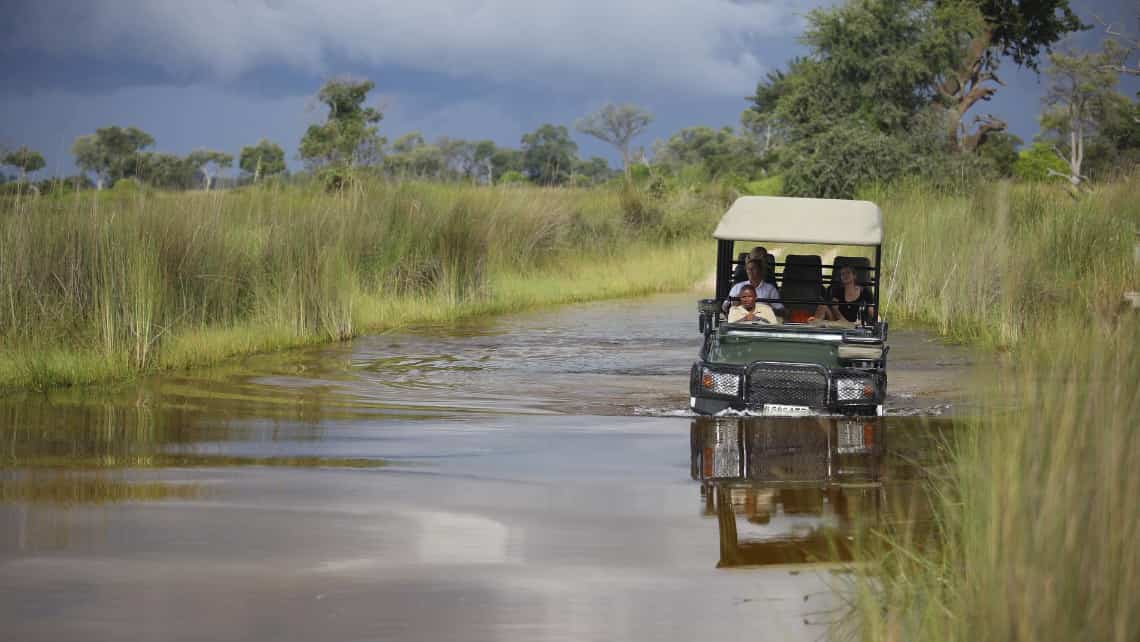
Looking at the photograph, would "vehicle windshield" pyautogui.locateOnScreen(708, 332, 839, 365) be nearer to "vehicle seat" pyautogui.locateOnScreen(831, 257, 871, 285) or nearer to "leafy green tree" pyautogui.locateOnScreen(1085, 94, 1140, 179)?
"vehicle seat" pyautogui.locateOnScreen(831, 257, 871, 285)

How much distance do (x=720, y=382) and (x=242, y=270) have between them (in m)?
7.88

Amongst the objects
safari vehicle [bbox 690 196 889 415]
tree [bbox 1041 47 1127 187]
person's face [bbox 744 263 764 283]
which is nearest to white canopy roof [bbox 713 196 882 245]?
safari vehicle [bbox 690 196 889 415]

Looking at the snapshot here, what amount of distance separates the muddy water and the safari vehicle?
27 cm

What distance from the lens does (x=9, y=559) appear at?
23.2 ft

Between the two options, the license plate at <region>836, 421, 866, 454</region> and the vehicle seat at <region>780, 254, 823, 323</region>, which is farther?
the vehicle seat at <region>780, 254, 823, 323</region>

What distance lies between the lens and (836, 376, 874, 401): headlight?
37.4ft

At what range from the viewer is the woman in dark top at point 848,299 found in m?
12.7

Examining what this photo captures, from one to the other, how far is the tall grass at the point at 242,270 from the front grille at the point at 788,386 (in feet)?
20.0

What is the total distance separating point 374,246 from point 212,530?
1386 cm

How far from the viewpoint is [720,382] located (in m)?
11.4

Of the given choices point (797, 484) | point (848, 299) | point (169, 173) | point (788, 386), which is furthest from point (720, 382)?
point (169, 173)

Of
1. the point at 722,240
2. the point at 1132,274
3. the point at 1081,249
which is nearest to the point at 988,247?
the point at 1081,249

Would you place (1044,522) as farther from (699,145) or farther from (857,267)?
(699,145)

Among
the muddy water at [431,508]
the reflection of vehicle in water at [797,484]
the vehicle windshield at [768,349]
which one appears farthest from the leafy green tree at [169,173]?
the reflection of vehicle in water at [797,484]
